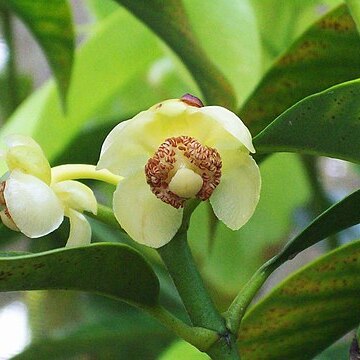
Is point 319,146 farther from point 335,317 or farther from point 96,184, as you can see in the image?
point 96,184

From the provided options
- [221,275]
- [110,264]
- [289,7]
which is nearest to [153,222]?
[110,264]

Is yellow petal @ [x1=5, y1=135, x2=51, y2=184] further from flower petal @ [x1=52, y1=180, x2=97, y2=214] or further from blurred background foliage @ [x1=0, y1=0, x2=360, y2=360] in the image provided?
blurred background foliage @ [x1=0, y1=0, x2=360, y2=360]

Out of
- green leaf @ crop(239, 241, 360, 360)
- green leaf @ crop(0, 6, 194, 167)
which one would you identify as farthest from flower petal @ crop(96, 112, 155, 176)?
green leaf @ crop(0, 6, 194, 167)

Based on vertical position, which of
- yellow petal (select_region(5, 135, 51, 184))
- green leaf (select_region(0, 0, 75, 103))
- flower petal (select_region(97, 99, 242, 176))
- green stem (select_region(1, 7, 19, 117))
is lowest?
green stem (select_region(1, 7, 19, 117))

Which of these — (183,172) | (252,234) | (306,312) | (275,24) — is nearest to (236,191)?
(183,172)

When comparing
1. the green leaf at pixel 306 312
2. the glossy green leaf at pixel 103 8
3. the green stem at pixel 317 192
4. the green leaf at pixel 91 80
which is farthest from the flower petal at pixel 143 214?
the glossy green leaf at pixel 103 8

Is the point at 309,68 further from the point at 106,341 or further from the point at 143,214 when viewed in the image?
the point at 106,341
